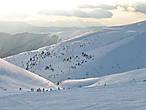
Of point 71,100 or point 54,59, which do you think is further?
point 54,59

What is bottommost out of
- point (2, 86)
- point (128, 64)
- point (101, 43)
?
point (2, 86)

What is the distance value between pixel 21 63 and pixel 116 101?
7807 cm

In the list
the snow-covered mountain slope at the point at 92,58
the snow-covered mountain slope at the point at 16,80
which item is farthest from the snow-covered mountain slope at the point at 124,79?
the snow-covered mountain slope at the point at 92,58

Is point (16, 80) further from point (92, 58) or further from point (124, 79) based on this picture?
point (92, 58)

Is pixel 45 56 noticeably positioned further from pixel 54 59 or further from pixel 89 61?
pixel 89 61

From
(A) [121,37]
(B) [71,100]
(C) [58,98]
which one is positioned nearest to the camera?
(B) [71,100]

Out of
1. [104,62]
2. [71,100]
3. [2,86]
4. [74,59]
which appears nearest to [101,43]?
[74,59]

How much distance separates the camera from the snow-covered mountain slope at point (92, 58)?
2442 inches

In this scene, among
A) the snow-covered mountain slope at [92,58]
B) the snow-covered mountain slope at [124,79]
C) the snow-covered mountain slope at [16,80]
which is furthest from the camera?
the snow-covered mountain slope at [92,58]

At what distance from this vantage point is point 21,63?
84375mm

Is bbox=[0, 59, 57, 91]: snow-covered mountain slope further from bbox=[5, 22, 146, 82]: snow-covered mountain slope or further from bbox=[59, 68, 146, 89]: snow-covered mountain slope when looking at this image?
bbox=[5, 22, 146, 82]: snow-covered mountain slope

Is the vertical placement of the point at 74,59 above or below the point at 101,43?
below

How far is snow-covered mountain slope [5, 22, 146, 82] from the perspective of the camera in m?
62.0

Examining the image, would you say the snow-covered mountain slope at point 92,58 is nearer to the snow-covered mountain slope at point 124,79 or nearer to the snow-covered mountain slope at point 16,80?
the snow-covered mountain slope at point 124,79
